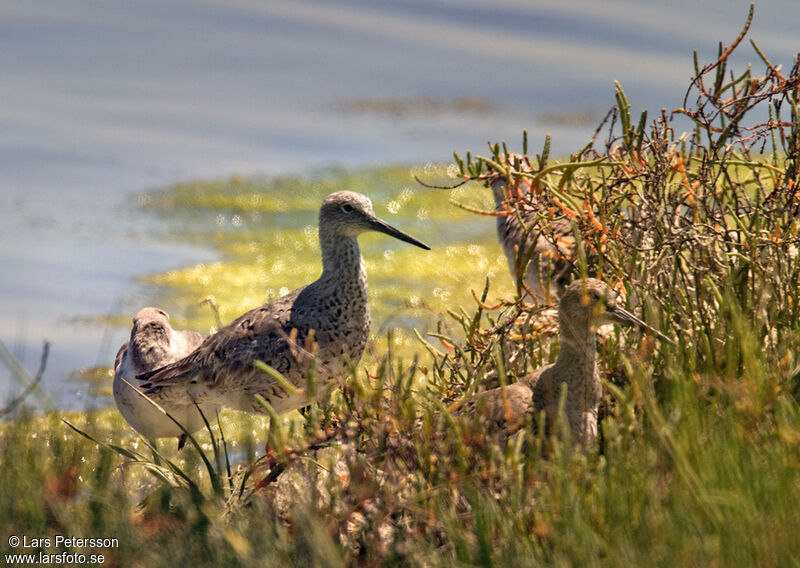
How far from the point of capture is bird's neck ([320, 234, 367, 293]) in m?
4.37

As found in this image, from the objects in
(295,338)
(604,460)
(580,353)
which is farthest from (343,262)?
(604,460)

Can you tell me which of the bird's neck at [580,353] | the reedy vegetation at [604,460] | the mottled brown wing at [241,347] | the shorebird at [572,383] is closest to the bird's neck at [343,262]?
the mottled brown wing at [241,347]

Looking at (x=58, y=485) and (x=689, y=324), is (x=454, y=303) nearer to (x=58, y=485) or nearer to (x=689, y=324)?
(x=689, y=324)

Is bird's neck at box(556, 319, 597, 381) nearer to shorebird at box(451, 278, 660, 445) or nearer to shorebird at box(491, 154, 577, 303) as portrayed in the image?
shorebird at box(451, 278, 660, 445)

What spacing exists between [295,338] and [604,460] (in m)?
1.82

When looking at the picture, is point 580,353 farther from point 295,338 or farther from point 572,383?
point 295,338

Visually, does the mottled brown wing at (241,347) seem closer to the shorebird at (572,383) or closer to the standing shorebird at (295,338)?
the standing shorebird at (295,338)

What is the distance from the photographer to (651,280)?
3617 millimetres

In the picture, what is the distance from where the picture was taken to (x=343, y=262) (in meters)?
4.40

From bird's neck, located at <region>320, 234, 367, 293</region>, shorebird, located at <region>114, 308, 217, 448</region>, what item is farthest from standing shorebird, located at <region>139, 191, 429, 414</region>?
shorebird, located at <region>114, 308, 217, 448</region>

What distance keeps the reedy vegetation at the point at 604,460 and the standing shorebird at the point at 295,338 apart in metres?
0.53

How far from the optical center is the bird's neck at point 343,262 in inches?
172

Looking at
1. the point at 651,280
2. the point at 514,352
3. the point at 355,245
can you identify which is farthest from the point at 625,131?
the point at 355,245

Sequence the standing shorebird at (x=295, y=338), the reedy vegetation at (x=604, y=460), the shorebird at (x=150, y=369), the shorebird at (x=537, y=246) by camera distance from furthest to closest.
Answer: the shorebird at (x=150, y=369), the standing shorebird at (x=295, y=338), the shorebird at (x=537, y=246), the reedy vegetation at (x=604, y=460)
